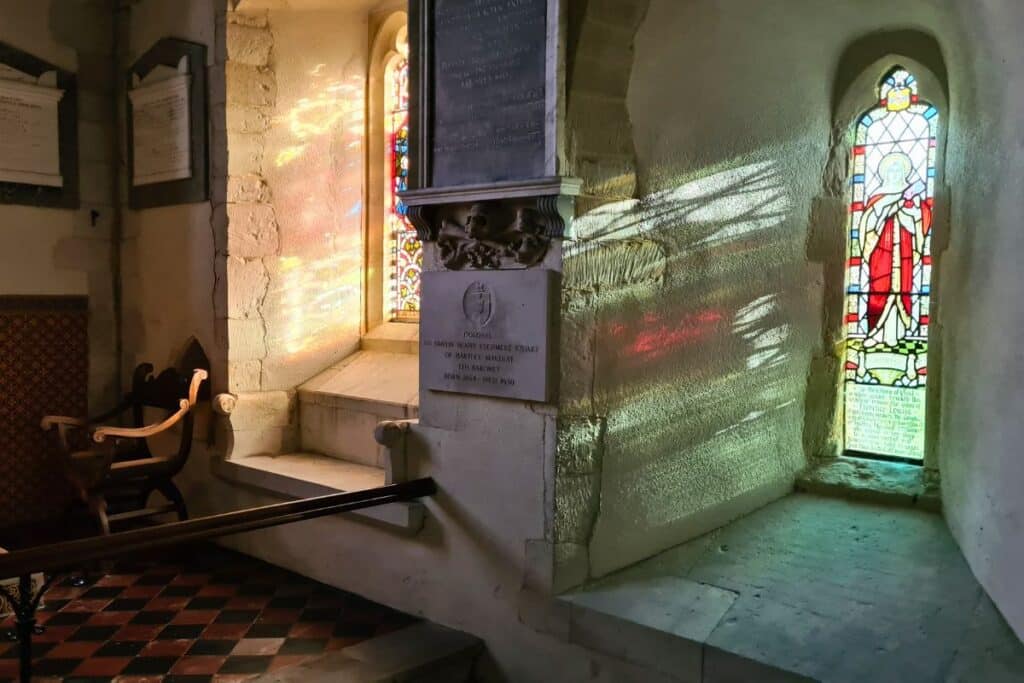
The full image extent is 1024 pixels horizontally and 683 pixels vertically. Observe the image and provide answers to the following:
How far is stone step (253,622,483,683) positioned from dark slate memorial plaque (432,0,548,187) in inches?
61.4

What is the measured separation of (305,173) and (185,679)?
2469 mm

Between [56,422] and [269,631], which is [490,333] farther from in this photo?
[56,422]

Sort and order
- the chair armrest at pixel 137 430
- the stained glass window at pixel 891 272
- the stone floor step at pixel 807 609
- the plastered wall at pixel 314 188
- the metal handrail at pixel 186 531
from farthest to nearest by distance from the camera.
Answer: the plastered wall at pixel 314 188
the chair armrest at pixel 137 430
the stained glass window at pixel 891 272
the stone floor step at pixel 807 609
the metal handrail at pixel 186 531

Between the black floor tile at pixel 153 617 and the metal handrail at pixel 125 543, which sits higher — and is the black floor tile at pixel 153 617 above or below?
below

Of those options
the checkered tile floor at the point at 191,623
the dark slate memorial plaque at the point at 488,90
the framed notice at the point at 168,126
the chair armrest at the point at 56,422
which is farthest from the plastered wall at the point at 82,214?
the dark slate memorial plaque at the point at 488,90

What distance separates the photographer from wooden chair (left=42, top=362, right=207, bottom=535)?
3.69 metres

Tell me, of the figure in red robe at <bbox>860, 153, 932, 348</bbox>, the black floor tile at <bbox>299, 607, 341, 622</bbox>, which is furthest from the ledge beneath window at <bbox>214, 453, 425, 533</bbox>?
the figure in red robe at <bbox>860, 153, 932, 348</bbox>

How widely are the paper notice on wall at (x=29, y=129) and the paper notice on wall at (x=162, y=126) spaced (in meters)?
0.37

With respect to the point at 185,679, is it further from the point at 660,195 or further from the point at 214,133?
the point at 214,133

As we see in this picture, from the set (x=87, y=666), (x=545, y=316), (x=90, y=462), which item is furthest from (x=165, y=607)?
(x=545, y=316)

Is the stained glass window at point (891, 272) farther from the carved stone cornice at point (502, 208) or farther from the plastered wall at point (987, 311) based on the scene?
the carved stone cornice at point (502, 208)

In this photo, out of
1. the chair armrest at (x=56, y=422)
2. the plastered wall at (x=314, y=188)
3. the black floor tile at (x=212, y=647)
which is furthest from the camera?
the plastered wall at (x=314, y=188)

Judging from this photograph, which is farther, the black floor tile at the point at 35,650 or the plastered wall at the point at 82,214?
the plastered wall at the point at 82,214

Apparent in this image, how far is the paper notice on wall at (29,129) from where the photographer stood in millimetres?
4281
